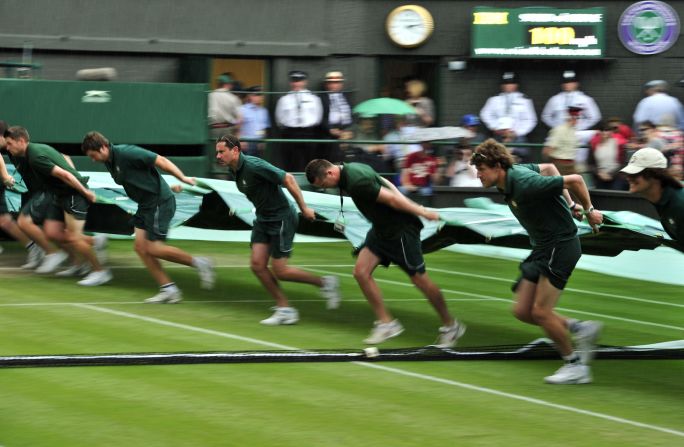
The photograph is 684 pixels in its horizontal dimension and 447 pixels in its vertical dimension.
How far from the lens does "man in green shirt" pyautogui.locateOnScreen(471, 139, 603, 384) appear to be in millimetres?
9531

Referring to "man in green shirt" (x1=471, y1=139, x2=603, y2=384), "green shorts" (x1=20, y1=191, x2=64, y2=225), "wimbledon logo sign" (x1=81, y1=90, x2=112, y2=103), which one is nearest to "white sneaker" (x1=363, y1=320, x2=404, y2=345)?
"man in green shirt" (x1=471, y1=139, x2=603, y2=384)

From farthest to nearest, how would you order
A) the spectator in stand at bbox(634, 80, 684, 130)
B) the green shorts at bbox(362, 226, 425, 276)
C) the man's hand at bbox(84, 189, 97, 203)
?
the spectator in stand at bbox(634, 80, 684, 130) → the man's hand at bbox(84, 189, 97, 203) → the green shorts at bbox(362, 226, 425, 276)

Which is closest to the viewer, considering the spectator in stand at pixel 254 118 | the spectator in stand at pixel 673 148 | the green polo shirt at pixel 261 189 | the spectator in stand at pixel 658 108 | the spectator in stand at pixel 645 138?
the green polo shirt at pixel 261 189

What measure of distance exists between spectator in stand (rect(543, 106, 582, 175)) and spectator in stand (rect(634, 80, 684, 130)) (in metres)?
1.83

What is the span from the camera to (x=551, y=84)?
24.2 m

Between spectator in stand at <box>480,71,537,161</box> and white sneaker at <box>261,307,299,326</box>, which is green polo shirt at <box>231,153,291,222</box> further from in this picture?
spectator in stand at <box>480,71,537,161</box>

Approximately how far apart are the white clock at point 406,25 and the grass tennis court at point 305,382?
33.0ft

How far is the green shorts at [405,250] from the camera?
36.2 ft

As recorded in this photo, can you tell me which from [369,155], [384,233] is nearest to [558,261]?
[384,233]

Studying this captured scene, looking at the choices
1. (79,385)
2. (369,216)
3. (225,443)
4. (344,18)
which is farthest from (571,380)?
(344,18)

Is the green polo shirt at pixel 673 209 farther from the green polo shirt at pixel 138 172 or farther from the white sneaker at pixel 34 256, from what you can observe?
the white sneaker at pixel 34 256

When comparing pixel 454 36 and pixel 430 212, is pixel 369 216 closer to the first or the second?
pixel 430 212

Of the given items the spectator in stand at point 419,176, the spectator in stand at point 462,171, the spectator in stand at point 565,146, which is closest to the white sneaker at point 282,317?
the spectator in stand at point 419,176

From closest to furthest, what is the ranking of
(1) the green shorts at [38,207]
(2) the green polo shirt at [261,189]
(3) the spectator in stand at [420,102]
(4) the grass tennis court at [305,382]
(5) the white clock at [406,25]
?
(4) the grass tennis court at [305,382], (2) the green polo shirt at [261,189], (1) the green shorts at [38,207], (3) the spectator in stand at [420,102], (5) the white clock at [406,25]
